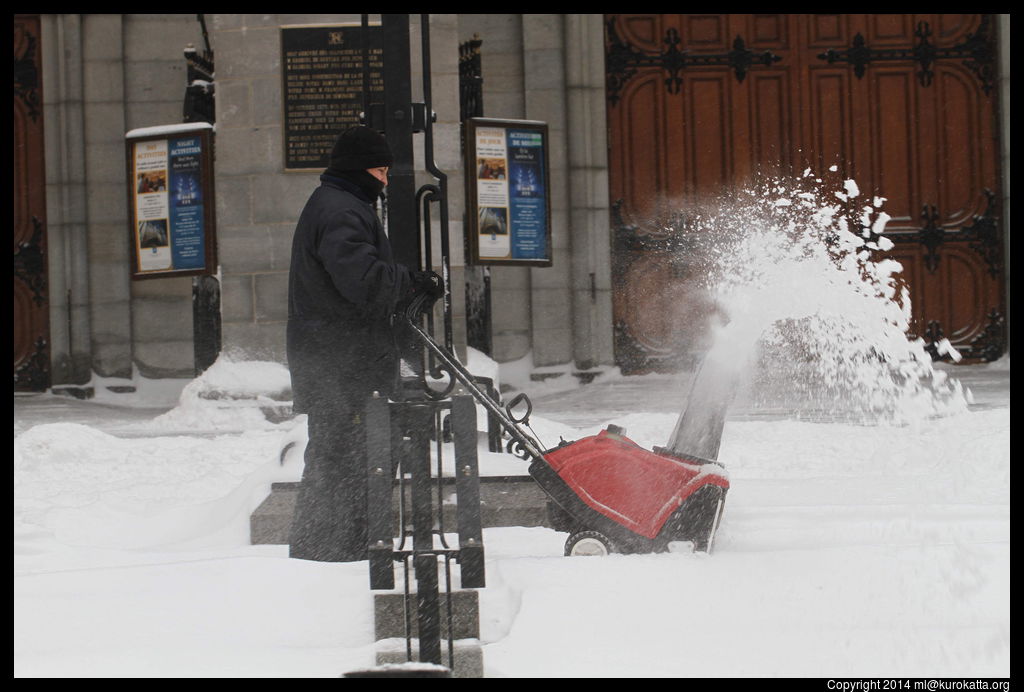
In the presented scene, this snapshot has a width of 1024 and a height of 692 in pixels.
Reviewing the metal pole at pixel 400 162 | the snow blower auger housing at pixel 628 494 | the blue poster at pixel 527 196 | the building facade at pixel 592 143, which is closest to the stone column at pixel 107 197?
the building facade at pixel 592 143

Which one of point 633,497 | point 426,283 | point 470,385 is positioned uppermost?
point 426,283

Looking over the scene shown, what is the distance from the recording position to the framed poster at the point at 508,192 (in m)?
9.33

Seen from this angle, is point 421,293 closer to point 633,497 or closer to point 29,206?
point 633,497

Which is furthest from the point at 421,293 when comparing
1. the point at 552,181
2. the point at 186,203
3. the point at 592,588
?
the point at 552,181

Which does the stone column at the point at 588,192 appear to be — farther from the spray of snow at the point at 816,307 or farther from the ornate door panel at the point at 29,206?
the ornate door panel at the point at 29,206

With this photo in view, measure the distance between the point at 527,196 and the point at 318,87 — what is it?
2.13 metres

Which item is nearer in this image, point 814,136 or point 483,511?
point 483,511

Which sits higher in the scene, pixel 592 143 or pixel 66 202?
pixel 592 143

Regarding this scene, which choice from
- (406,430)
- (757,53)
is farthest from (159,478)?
(757,53)

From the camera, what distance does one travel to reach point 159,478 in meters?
6.36

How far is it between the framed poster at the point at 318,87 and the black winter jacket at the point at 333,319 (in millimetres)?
3938

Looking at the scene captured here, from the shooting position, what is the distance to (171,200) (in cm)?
951

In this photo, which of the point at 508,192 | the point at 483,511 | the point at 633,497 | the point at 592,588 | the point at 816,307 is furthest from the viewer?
the point at 508,192
